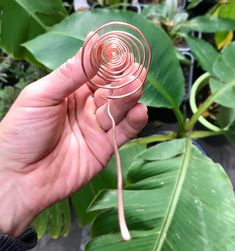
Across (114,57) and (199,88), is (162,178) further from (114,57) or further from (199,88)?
(199,88)

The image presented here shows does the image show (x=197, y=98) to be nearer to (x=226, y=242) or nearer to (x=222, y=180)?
(x=222, y=180)

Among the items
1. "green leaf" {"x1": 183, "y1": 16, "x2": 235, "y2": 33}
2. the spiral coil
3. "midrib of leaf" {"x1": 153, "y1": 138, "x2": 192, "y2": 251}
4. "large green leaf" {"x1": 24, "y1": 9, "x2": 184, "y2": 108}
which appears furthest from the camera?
"green leaf" {"x1": 183, "y1": 16, "x2": 235, "y2": 33}

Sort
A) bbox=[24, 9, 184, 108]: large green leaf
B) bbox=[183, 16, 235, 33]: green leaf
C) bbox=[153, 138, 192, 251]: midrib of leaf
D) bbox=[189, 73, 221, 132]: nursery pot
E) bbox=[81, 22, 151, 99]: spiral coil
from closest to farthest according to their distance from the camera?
bbox=[81, 22, 151, 99]: spiral coil, bbox=[153, 138, 192, 251]: midrib of leaf, bbox=[24, 9, 184, 108]: large green leaf, bbox=[183, 16, 235, 33]: green leaf, bbox=[189, 73, 221, 132]: nursery pot

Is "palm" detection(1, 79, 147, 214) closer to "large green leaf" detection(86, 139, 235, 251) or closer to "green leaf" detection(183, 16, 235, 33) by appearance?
"large green leaf" detection(86, 139, 235, 251)

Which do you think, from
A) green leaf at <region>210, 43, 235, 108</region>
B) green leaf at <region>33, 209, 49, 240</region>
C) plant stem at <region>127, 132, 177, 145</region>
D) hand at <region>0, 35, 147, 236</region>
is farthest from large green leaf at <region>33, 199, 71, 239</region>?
green leaf at <region>210, 43, 235, 108</region>

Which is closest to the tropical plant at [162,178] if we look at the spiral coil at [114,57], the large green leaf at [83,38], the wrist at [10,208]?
the large green leaf at [83,38]

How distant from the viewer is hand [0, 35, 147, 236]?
0.57m

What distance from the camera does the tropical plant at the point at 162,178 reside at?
60 centimetres

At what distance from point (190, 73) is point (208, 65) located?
1.30 ft

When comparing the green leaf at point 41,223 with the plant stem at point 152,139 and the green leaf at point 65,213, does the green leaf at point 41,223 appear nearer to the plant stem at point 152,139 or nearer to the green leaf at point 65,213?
the green leaf at point 65,213

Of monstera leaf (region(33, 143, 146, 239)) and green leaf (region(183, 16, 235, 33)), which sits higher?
green leaf (region(183, 16, 235, 33))

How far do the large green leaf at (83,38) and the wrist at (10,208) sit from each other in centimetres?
29

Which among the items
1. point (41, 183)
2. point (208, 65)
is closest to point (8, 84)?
point (208, 65)

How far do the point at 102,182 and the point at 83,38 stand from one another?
0.91 ft
